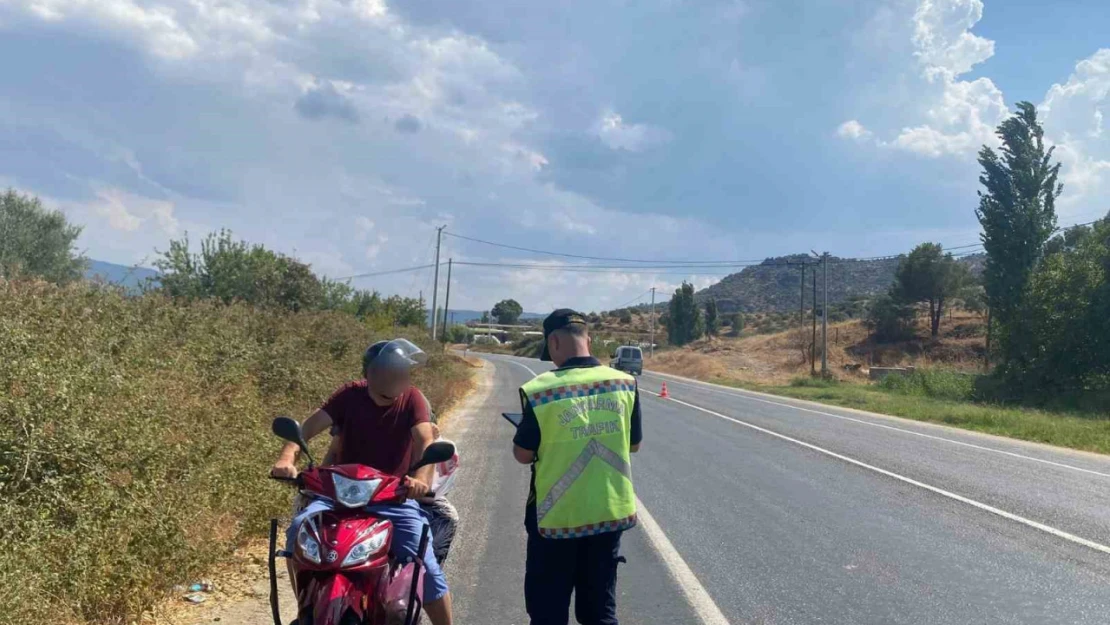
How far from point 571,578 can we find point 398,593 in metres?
0.80

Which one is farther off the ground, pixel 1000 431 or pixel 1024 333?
pixel 1024 333

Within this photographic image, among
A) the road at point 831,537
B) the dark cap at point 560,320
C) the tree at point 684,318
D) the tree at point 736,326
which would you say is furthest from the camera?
the tree at point 736,326

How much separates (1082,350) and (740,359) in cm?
3513

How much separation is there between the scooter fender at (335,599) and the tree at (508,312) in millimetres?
144277

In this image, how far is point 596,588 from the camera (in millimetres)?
3717

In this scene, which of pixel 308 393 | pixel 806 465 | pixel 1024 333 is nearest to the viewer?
pixel 806 465

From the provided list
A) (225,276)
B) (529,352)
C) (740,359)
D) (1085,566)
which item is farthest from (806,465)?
(529,352)

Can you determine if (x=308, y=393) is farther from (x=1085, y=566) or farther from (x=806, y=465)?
(x=1085, y=566)

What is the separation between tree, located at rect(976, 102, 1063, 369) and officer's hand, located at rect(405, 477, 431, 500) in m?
42.5

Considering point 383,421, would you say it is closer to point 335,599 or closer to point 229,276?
point 335,599

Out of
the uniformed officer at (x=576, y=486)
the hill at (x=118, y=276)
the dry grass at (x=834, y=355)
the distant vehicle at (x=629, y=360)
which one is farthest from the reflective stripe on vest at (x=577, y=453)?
the dry grass at (x=834, y=355)

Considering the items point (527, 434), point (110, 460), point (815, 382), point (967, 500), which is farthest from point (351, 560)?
point (815, 382)

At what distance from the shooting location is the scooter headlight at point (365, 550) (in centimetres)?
327

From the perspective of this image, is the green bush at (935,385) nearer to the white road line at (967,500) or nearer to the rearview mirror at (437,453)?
the white road line at (967,500)
